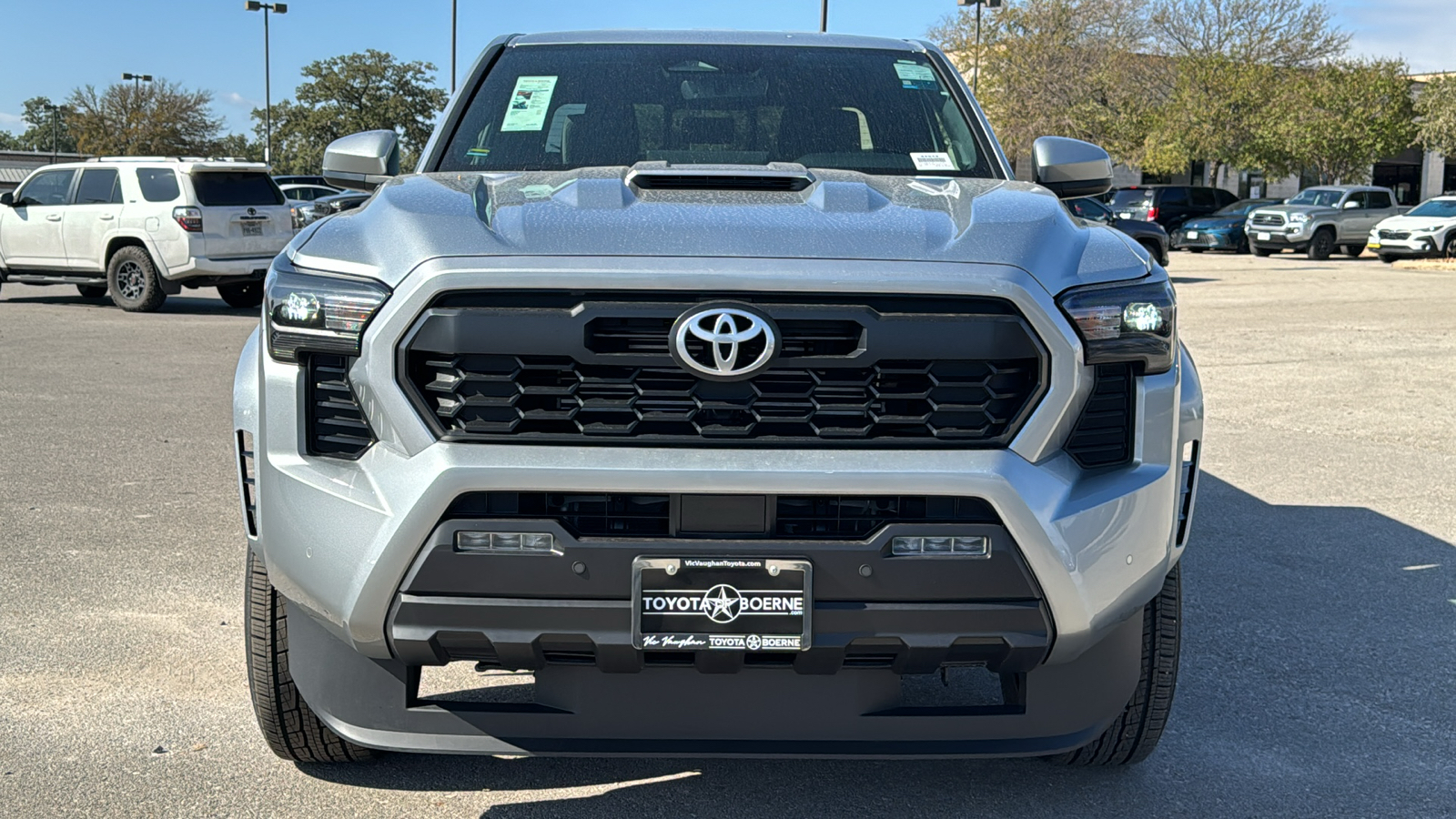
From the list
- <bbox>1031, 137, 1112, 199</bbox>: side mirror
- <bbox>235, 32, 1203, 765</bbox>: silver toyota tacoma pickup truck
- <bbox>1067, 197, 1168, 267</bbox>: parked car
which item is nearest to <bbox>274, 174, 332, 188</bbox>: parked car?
<bbox>1067, 197, 1168, 267</bbox>: parked car

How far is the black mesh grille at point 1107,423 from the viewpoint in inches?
105

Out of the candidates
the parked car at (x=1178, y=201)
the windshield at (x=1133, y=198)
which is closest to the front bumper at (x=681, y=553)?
the windshield at (x=1133, y=198)

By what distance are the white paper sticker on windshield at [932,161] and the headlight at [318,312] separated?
184 cm

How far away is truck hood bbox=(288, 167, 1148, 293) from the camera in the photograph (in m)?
2.63

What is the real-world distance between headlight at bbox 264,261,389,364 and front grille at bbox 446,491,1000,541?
418 mm

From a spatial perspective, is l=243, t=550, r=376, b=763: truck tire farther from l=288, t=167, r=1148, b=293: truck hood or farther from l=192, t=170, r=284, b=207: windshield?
l=192, t=170, r=284, b=207: windshield

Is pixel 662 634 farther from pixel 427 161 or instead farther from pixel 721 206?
pixel 427 161

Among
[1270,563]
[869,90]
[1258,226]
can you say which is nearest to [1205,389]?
[1270,563]

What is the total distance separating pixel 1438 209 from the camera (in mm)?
28922

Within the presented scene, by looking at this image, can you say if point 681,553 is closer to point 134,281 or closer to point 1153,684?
point 1153,684

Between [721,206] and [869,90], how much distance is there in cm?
156

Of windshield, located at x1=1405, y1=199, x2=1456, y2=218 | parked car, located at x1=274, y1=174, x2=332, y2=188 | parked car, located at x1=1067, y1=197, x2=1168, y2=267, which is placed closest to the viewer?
parked car, located at x1=1067, y1=197, x2=1168, y2=267

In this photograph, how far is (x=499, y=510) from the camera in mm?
2543

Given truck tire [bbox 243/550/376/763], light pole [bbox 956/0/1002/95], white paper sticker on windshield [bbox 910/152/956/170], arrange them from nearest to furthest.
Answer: truck tire [bbox 243/550/376/763]
white paper sticker on windshield [bbox 910/152/956/170]
light pole [bbox 956/0/1002/95]
